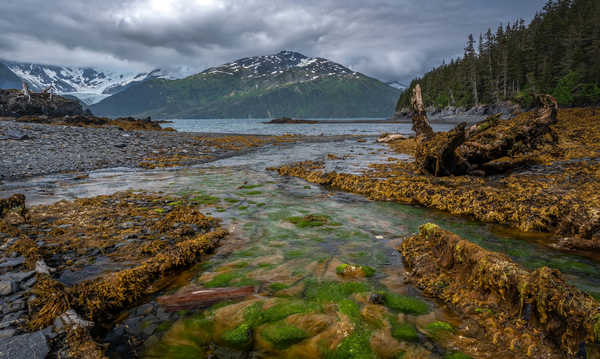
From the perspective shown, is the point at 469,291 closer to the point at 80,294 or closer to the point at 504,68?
the point at 80,294

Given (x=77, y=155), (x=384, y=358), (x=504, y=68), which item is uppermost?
Result: (x=504, y=68)

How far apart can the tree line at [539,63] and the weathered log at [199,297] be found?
68469 millimetres

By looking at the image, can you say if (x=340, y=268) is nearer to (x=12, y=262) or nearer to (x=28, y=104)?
(x=12, y=262)

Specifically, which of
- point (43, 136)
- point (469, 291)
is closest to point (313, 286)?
point (469, 291)

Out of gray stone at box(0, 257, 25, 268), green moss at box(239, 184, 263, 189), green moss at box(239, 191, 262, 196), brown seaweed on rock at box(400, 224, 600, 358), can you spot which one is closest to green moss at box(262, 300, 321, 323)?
brown seaweed on rock at box(400, 224, 600, 358)

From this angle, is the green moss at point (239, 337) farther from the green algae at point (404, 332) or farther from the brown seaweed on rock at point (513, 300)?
the brown seaweed on rock at point (513, 300)

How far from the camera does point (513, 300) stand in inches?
148

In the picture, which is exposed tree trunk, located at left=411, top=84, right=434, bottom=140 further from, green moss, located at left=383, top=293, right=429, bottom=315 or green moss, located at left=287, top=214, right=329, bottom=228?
green moss, located at left=383, top=293, right=429, bottom=315

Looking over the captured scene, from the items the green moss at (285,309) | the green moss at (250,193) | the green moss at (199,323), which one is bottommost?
the green moss at (199,323)

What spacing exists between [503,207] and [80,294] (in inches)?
420

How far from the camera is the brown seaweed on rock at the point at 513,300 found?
2988mm

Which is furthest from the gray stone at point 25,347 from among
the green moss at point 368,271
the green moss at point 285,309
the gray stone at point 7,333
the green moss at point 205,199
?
the green moss at point 205,199

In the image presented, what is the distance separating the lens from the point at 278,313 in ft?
14.3

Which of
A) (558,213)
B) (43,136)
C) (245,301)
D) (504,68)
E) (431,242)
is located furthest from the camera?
(504,68)
